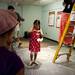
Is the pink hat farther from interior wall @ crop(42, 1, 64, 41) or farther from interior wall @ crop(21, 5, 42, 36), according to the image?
interior wall @ crop(21, 5, 42, 36)

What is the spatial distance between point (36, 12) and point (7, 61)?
10.6 m

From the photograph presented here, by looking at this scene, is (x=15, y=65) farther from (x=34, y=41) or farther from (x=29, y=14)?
(x=29, y=14)

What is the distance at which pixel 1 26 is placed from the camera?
71 cm

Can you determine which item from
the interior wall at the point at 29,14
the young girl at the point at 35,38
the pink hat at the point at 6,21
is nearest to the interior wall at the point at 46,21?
the interior wall at the point at 29,14

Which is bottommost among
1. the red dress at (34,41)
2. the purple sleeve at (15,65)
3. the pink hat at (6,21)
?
the red dress at (34,41)

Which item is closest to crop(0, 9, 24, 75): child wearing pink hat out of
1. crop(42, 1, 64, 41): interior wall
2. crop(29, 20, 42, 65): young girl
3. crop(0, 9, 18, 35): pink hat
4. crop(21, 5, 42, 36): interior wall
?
crop(0, 9, 18, 35): pink hat

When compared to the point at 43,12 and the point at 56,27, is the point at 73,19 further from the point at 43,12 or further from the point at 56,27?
the point at 43,12

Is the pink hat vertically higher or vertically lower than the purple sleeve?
higher

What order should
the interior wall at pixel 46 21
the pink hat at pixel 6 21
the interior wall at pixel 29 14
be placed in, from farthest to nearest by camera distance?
1. the interior wall at pixel 29 14
2. the interior wall at pixel 46 21
3. the pink hat at pixel 6 21

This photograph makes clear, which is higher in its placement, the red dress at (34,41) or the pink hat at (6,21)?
the pink hat at (6,21)

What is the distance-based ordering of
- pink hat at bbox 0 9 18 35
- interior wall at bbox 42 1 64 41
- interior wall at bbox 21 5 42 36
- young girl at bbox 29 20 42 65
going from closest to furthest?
pink hat at bbox 0 9 18 35, young girl at bbox 29 20 42 65, interior wall at bbox 42 1 64 41, interior wall at bbox 21 5 42 36

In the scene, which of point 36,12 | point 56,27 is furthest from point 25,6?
point 56,27

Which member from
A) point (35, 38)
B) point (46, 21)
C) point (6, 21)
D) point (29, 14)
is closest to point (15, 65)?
point (6, 21)

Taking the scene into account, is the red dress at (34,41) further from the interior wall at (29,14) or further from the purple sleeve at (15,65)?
the interior wall at (29,14)
